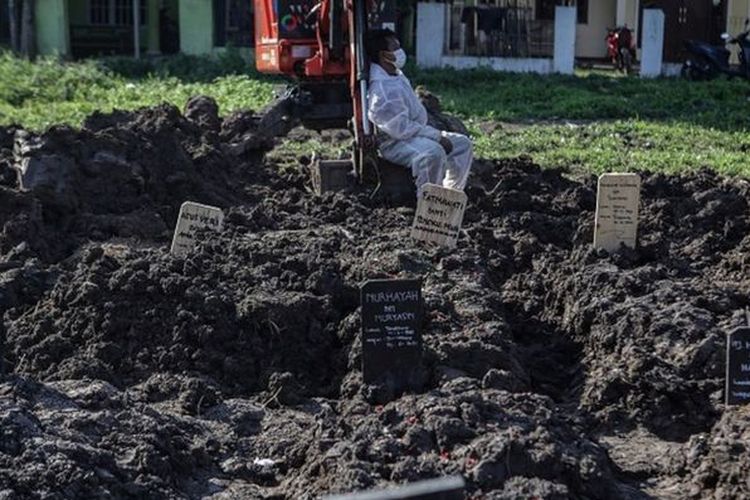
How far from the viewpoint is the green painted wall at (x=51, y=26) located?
34375 millimetres

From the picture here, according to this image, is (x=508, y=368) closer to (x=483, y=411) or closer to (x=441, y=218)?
(x=483, y=411)

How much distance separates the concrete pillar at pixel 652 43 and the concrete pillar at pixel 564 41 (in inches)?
59.4

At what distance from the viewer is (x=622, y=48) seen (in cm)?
3148

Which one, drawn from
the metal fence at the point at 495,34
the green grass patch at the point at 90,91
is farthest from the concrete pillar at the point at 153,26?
the metal fence at the point at 495,34

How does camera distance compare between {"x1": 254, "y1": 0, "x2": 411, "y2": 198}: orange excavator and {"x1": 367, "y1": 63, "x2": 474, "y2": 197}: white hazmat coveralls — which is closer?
{"x1": 367, "y1": 63, "x2": 474, "y2": 197}: white hazmat coveralls

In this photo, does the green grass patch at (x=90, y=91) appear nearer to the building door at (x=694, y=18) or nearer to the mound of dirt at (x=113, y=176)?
the mound of dirt at (x=113, y=176)

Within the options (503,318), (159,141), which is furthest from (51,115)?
(503,318)

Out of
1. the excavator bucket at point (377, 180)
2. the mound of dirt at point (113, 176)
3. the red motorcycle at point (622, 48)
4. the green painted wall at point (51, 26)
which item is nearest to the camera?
the mound of dirt at point (113, 176)

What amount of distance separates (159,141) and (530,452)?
28.7ft

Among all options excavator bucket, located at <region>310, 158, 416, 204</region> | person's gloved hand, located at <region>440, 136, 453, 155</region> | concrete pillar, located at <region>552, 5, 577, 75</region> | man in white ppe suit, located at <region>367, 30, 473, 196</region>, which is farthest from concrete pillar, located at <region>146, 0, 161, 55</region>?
person's gloved hand, located at <region>440, 136, 453, 155</region>

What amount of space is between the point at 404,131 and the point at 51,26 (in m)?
23.8

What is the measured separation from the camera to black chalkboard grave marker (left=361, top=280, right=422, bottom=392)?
7113 millimetres

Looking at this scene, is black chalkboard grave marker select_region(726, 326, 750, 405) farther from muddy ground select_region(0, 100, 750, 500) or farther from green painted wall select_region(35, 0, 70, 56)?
green painted wall select_region(35, 0, 70, 56)

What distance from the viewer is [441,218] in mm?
10164
